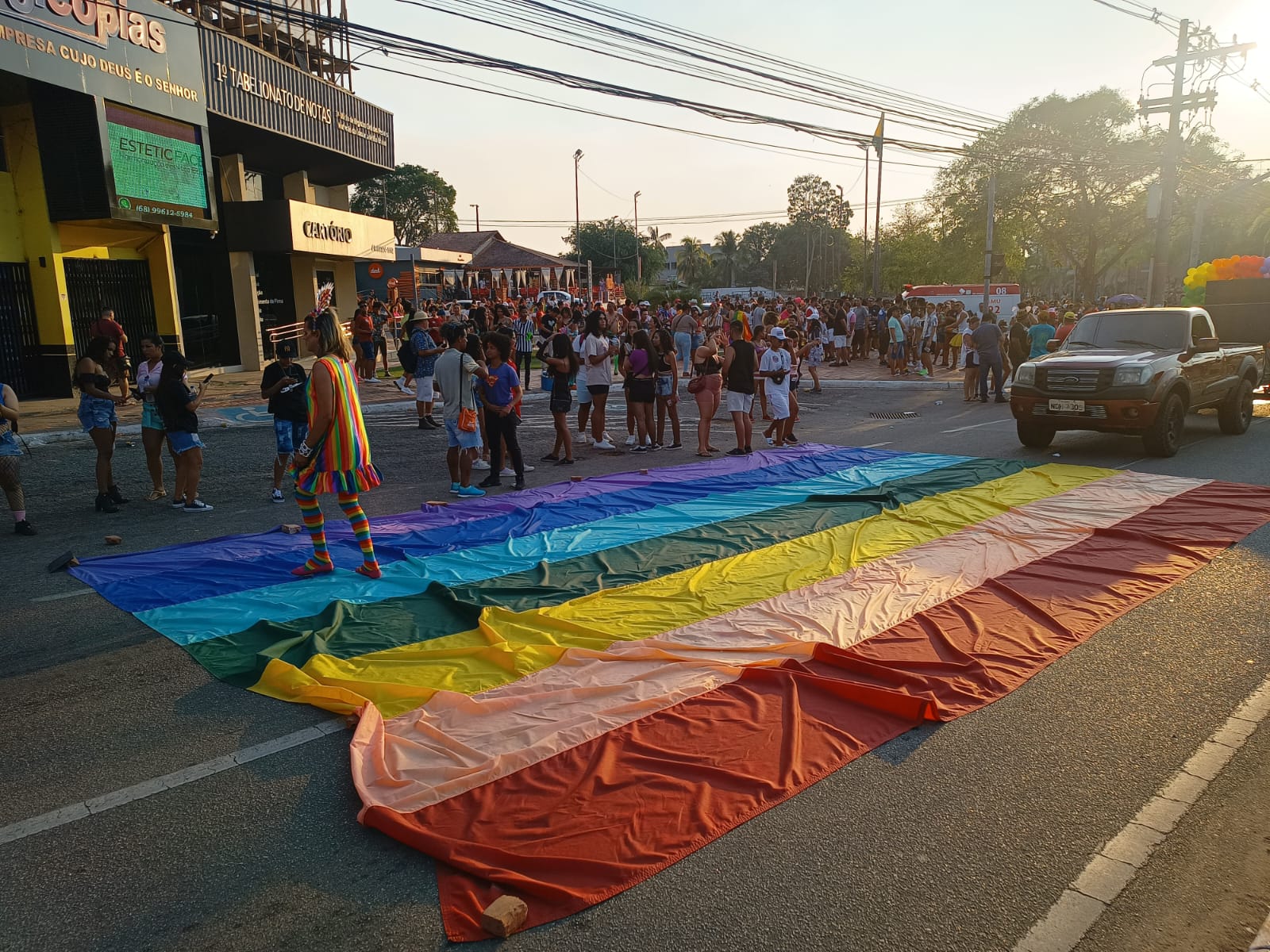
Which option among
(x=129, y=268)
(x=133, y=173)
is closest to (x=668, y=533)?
(x=133, y=173)

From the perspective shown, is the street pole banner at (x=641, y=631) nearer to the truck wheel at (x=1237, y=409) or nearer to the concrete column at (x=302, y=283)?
→ the truck wheel at (x=1237, y=409)

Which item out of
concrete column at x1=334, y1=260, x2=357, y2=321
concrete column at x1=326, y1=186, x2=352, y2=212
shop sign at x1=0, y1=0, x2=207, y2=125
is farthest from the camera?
concrete column at x1=326, y1=186, x2=352, y2=212

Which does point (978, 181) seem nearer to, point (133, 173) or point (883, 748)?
point (133, 173)

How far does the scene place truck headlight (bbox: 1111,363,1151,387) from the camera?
10375 mm

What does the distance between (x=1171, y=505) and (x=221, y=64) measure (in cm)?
2214

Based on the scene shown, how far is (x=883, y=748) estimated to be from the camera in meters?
3.95

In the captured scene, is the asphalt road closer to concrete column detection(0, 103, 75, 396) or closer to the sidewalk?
the sidewalk

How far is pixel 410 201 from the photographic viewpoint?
74.0 m

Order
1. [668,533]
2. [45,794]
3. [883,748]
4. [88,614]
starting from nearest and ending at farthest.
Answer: [45,794] < [883,748] < [88,614] < [668,533]

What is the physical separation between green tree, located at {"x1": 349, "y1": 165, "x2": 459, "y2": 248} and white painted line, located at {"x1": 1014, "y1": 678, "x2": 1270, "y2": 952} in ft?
247

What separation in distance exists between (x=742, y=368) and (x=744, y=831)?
8812 mm

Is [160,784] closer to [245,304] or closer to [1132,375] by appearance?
[1132,375]

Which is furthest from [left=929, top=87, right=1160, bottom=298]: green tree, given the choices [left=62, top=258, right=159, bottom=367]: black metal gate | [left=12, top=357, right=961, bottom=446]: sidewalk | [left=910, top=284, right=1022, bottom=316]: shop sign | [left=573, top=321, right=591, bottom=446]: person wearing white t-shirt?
[left=62, top=258, right=159, bottom=367]: black metal gate

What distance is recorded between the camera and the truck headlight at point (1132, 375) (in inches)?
408
